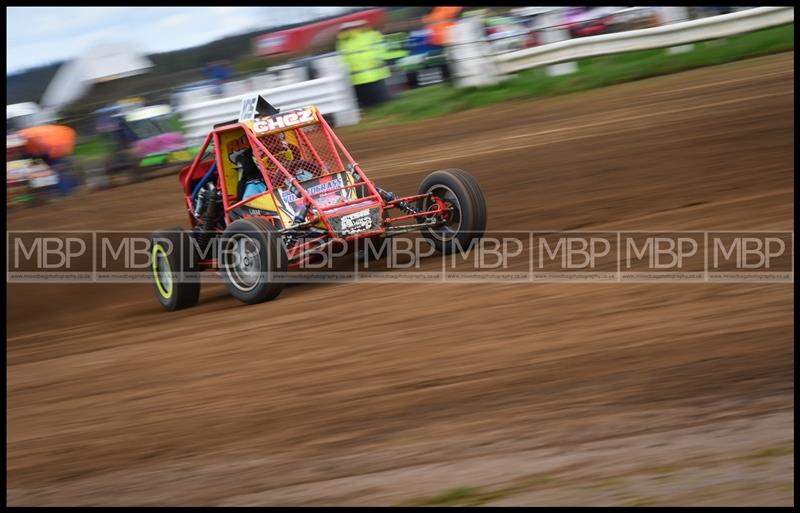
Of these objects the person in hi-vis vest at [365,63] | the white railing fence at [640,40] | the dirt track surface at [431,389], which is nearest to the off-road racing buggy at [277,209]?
the dirt track surface at [431,389]

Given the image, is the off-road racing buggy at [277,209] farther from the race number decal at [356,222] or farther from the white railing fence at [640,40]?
the white railing fence at [640,40]

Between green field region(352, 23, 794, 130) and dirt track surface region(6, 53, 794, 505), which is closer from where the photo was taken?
dirt track surface region(6, 53, 794, 505)

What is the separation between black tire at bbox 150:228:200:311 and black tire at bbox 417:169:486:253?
5.71 ft

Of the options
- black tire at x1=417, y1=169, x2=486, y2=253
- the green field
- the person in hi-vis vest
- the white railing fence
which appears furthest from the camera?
the person in hi-vis vest

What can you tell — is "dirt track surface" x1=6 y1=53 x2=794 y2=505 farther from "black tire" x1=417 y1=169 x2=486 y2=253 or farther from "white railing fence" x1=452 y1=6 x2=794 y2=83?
"white railing fence" x1=452 y1=6 x2=794 y2=83

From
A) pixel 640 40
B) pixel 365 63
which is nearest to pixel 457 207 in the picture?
pixel 640 40

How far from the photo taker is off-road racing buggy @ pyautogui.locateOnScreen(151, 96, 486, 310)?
705 cm

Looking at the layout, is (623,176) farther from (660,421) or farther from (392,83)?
(392,83)

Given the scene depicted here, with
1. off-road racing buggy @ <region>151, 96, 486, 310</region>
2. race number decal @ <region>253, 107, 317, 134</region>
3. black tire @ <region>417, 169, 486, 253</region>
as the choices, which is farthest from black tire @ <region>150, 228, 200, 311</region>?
black tire @ <region>417, 169, 486, 253</region>

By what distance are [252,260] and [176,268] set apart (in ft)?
2.43

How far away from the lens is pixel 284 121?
7.71 m

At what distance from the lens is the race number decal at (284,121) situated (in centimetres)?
762

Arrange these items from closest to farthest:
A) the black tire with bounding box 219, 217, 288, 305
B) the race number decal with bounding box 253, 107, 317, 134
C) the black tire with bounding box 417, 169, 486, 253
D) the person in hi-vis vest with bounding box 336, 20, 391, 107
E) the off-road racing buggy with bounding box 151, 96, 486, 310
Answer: the black tire with bounding box 219, 217, 288, 305, the off-road racing buggy with bounding box 151, 96, 486, 310, the black tire with bounding box 417, 169, 486, 253, the race number decal with bounding box 253, 107, 317, 134, the person in hi-vis vest with bounding box 336, 20, 391, 107

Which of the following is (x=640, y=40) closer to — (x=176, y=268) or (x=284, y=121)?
(x=284, y=121)
